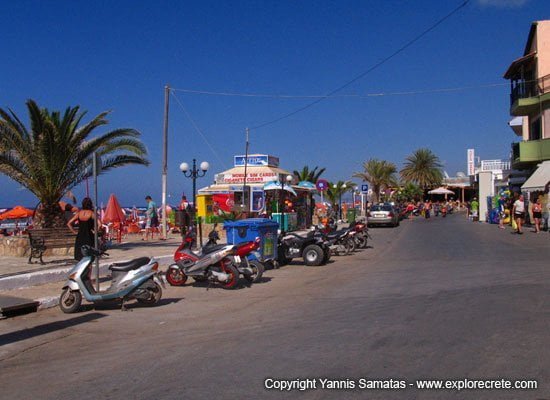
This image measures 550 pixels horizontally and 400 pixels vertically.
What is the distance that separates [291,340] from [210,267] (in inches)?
183

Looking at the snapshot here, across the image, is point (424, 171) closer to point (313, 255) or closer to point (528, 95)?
point (528, 95)

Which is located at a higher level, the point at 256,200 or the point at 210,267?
the point at 256,200

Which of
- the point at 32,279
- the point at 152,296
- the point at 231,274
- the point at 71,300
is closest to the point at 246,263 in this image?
the point at 231,274

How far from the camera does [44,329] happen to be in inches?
304

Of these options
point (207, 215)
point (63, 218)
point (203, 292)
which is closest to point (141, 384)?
point (203, 292)

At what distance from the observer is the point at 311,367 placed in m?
5.30

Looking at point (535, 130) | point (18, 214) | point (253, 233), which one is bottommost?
point (253, 233)

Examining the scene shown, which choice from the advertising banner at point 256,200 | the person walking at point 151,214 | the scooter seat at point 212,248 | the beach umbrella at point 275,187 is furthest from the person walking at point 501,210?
the scooter seat at point 212,248

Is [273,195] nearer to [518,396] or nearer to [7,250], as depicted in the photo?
[7,250]

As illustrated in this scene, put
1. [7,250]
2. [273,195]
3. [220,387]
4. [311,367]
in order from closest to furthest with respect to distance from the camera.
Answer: [220,387]
[311,367]
[7,250]
[273,195]

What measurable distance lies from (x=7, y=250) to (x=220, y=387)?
1260 centimetres

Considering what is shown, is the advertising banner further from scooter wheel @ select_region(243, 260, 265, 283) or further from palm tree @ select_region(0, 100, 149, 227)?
scooter wheel @ select_region(243, 260, 265, 283)

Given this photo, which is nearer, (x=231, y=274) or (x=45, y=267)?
(x=231, y=274)

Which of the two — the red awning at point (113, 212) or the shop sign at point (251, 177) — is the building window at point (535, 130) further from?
the red awning at point (113, 212)
